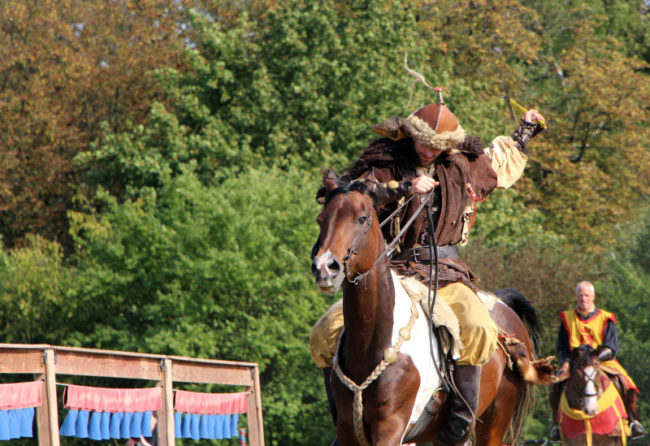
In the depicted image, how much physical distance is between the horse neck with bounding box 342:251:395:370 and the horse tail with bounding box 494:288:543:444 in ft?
7.00

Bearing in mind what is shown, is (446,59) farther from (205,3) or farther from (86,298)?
(86,298)

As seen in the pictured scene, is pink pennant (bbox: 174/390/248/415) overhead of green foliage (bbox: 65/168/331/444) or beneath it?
beneath

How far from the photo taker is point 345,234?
5055 mm

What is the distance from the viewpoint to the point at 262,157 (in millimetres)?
25344

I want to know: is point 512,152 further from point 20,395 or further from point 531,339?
point 20,395

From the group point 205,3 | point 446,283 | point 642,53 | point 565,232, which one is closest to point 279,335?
point 565,232

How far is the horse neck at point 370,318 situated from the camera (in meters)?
5.46

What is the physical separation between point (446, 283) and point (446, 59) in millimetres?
22554

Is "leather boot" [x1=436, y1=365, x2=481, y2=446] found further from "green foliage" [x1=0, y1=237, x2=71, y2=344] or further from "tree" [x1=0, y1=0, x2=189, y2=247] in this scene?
"tree" [x1=0, y1=0, x2=189, y2=247]

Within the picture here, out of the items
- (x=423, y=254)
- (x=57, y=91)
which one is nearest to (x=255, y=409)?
(x=423, y=254)

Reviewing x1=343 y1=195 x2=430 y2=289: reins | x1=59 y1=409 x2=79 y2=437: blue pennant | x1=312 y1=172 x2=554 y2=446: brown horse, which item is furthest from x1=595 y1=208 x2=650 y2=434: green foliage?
x1=343 y1=195 x2=430 y2=289: reins

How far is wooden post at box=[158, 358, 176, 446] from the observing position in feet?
27.3

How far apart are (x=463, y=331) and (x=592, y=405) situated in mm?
6265

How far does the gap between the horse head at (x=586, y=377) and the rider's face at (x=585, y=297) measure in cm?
50
